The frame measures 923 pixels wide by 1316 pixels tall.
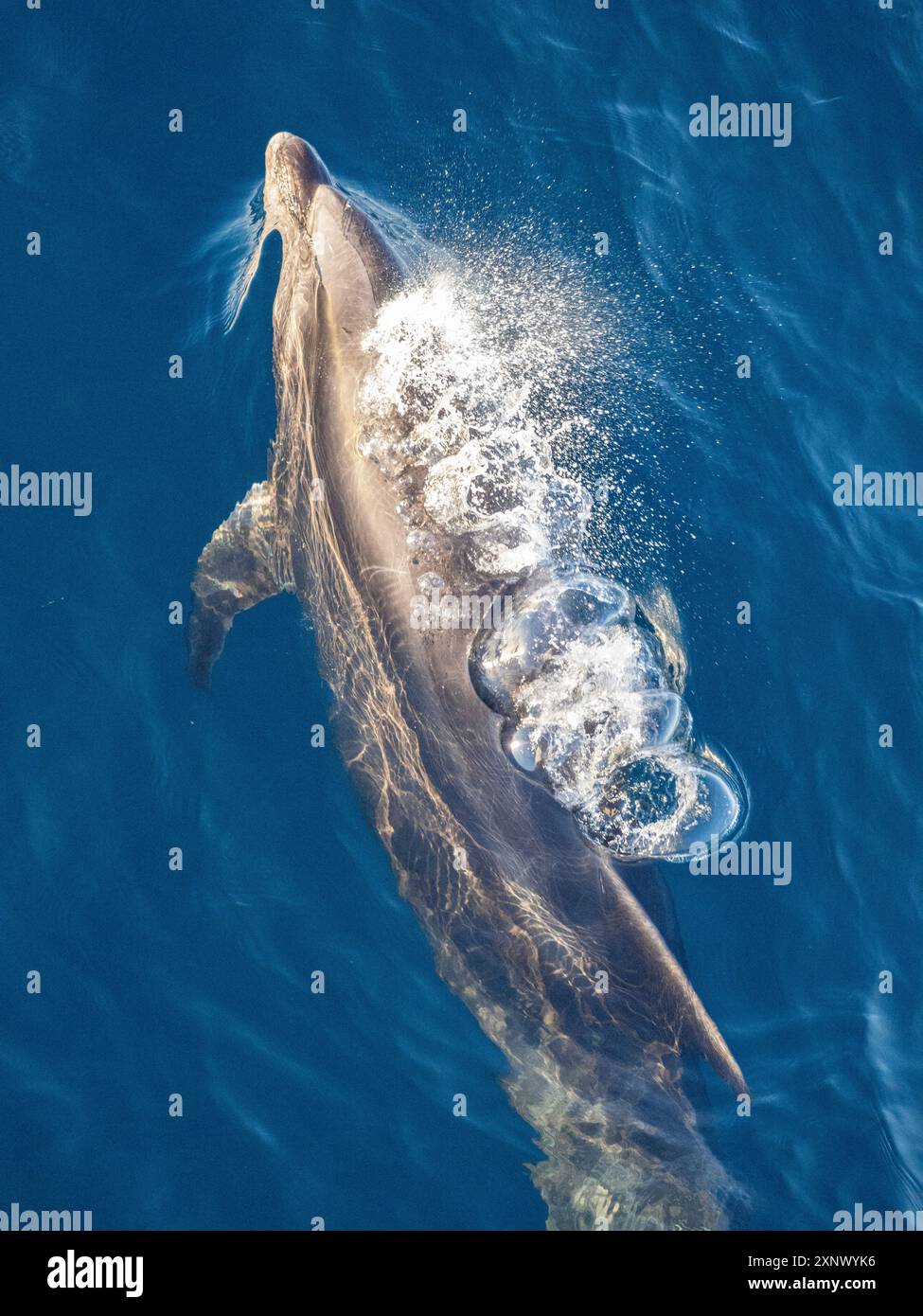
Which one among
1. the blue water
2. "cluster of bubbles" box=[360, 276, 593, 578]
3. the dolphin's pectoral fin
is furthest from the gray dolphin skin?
the blue water

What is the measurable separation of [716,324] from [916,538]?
3.25m

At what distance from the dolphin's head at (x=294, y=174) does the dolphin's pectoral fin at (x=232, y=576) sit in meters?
2.88

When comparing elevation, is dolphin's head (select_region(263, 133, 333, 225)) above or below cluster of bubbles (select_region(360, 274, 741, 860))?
above

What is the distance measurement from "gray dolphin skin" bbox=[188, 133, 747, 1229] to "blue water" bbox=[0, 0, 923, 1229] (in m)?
0.32

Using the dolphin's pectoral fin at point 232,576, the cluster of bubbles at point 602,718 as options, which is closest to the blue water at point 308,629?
the dolphin's pectoral fin at point 232,576

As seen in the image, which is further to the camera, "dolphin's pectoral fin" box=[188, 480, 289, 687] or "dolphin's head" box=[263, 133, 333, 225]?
"dolphin's head" box=[263, 133, 333, 225]

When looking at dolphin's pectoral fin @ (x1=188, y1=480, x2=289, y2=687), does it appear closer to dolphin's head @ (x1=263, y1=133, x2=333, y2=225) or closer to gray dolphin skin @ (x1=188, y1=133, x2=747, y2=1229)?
gray dolphin skin @ (x1=188, y1=133, x2=747, y2=1229)

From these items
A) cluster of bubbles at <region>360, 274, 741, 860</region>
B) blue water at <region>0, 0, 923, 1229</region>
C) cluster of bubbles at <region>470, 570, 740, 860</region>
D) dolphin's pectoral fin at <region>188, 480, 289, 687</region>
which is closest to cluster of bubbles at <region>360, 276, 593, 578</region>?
cluster of bubbles at <region>360, 274, 741, 860</region>

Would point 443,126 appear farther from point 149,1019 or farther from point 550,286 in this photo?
point 149,1019

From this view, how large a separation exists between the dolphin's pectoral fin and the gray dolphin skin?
2 centimetres

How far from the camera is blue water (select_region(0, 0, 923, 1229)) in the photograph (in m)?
9.97

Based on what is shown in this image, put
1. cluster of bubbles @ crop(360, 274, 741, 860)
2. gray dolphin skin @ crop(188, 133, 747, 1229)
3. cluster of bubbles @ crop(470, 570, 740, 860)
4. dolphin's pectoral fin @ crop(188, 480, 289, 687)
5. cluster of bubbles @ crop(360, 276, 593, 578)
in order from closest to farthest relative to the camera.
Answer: gray dolphin skin @ crop(188, 133, 747, 1229) → cluster of bubbles @ crop(470, 570, 740, 860) → cluster of bubbles @ crop(360, 274, 741, 860) → cluster of bubbles @ crop(360, 276, 593, 578) → dolphin's pectoral fin @ crop(188, 480, 289, 687)

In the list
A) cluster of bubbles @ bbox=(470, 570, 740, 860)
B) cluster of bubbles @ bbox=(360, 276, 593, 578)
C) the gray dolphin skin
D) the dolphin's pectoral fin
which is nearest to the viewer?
the gray dolphin skin

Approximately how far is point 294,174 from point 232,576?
160 inches
